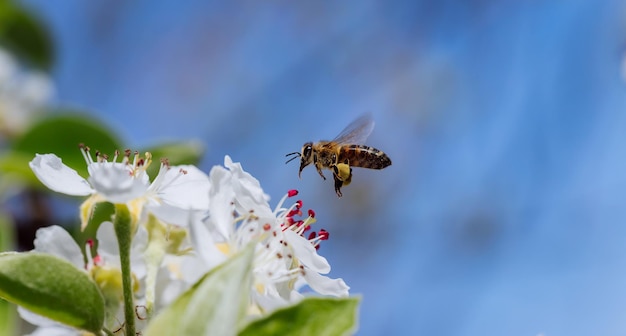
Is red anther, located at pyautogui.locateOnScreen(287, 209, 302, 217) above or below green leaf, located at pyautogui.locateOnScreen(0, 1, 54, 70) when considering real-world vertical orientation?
below

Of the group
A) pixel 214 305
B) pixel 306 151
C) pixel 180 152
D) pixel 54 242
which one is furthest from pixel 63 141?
pixel 214 305

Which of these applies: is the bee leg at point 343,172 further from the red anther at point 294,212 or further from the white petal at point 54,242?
the white petal at point 54,242

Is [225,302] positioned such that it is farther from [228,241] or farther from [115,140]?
[115,140]

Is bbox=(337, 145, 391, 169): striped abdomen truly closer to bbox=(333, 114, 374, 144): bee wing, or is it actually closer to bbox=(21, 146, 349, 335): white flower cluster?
bbox=(333, 114, 374, 144): bee wing

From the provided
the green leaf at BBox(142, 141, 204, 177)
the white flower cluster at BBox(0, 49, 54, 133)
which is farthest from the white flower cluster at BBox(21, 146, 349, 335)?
the white flower cluster at BBox(0, 49, 54, 133)

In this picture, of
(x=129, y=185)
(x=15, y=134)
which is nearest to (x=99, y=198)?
(x=129, y=185)

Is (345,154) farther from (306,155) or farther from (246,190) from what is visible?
(246,190)
